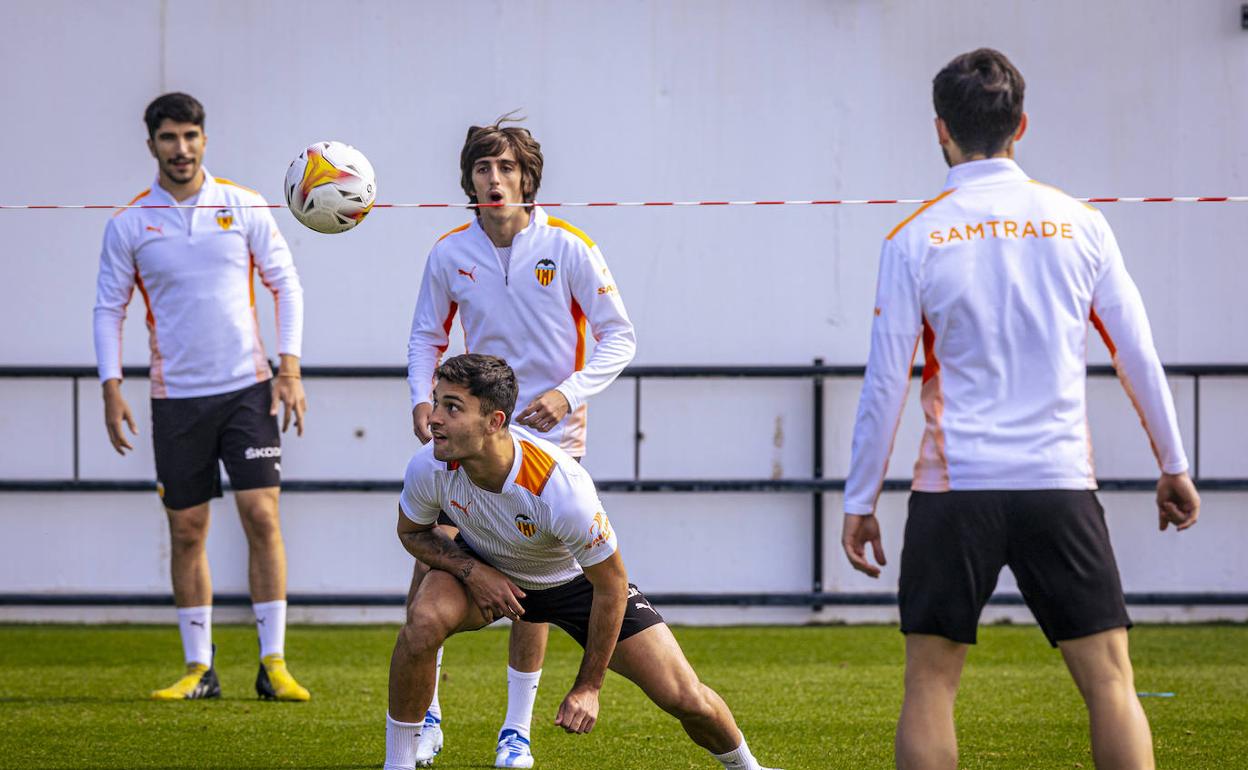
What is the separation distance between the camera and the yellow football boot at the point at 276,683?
4992 millimetres

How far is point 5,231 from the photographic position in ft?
24.5

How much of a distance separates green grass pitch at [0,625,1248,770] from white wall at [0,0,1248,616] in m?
0.71

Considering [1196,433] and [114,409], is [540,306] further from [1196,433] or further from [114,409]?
[1196,433]

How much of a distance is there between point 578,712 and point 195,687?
2.53 meters

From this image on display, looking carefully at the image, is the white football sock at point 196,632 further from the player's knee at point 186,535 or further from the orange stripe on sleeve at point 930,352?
the orange stripe on sleeve at point 930,352

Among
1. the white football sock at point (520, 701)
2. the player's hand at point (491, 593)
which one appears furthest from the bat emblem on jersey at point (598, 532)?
the white football sock at point (520, 701)

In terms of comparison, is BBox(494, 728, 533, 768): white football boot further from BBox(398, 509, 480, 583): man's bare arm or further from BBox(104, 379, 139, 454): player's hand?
BBox(104, 379, 139, 454): player's hand

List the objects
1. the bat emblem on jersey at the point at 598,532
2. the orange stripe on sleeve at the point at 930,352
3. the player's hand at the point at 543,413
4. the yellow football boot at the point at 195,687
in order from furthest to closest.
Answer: the yellow football boot at the point at 195,687
the player's hand at the point at 543,413
the bat emblem on jersey at the point at 598,532
the orange stripe on sleeve at the point at 930,352

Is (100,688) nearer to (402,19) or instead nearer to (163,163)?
(163,163)

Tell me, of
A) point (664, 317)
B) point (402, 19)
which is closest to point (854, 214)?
point (664, 317)

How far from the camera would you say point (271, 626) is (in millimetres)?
5008

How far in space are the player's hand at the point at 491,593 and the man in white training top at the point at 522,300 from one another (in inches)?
22.4

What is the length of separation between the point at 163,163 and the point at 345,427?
2.55 meters

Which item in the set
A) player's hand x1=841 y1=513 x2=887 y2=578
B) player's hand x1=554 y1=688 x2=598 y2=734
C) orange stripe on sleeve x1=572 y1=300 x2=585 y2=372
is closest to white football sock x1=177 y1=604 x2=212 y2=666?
orange stripe on sleeve x1=572 y1=300 x2=585 y2=372
